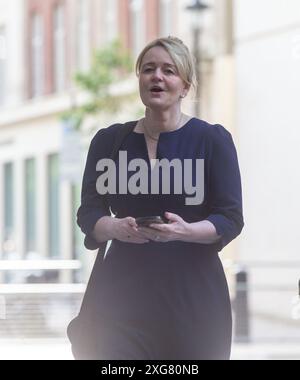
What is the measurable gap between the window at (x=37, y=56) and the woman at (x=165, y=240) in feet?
→ 17.6

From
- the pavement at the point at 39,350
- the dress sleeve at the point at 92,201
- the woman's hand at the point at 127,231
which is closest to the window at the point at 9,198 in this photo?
the pavement at the point at 39,350

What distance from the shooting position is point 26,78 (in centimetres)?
973

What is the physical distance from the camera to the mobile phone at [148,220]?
107 inches

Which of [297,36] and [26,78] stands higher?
[26,78]

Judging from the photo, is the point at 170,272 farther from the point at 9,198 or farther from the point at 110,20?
the point at 110,20

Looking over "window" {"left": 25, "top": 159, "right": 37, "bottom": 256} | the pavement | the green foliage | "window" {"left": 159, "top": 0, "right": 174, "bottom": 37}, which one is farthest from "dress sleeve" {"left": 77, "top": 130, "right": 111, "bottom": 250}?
the green foliage

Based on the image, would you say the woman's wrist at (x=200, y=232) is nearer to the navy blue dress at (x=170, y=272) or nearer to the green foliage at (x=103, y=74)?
the navy blue dress at (x=170, y=272)

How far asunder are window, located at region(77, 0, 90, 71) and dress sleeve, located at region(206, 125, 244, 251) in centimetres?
639

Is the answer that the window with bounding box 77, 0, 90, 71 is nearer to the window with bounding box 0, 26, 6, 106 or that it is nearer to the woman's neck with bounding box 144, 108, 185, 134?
the window with bounding box 0, 26, 6, 106

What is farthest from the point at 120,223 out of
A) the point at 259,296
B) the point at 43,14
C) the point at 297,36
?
the point at 43,14

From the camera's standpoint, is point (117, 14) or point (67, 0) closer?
point (67, 0)

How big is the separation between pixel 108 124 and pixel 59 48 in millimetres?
6389

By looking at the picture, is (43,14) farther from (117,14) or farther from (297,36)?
(297,36)

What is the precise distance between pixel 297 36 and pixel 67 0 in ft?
16.9
